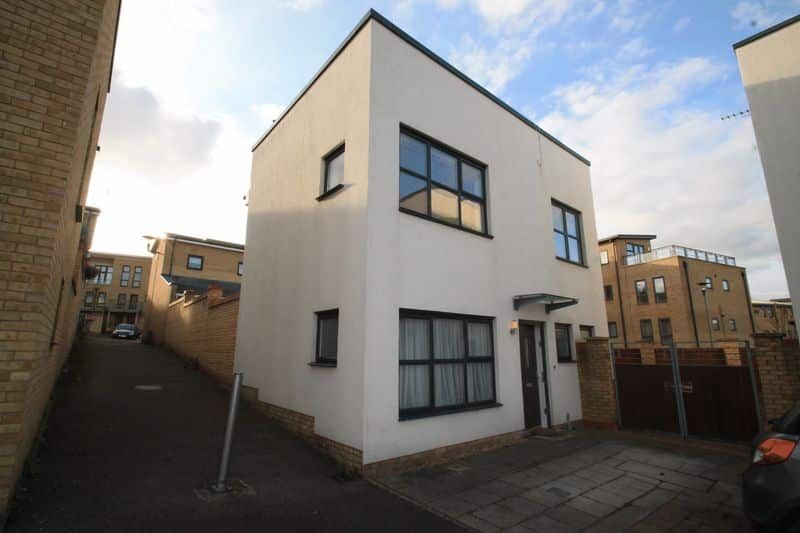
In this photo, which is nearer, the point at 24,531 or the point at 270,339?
the point at 24,531

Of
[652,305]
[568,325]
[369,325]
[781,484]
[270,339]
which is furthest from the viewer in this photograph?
[652,305]

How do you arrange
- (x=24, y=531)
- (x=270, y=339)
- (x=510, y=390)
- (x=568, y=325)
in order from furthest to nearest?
1. (x=568, y=325)
2. (x=270, y=339)
3. (x=510, y=390)
4. (x=24, y=531)

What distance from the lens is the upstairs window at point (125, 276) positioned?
164ft

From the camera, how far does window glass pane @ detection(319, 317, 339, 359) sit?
6680mm

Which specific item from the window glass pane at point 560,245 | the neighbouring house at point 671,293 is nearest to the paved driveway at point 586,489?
the window glass pane at point 560,245

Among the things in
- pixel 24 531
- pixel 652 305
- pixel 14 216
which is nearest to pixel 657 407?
pixel 24 531

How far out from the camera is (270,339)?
841 cm

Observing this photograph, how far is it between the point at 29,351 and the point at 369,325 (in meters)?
3.65

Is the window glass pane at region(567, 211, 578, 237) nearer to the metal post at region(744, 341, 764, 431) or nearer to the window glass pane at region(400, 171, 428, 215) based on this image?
the metal post at region(744, 341, 764, 431)

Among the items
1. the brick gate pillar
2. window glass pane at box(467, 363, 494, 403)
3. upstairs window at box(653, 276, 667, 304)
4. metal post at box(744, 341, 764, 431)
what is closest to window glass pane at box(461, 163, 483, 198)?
window glass pane at box(467, 363, 494, 403)

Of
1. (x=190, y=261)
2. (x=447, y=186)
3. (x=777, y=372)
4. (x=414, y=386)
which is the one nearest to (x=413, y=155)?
(x=447, y=186)

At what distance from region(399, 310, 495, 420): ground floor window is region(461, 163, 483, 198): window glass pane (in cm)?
268

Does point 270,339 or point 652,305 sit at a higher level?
point 652,305

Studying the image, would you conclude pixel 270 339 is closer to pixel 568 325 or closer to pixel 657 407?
pixel 568 325
